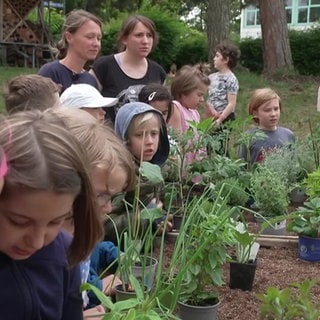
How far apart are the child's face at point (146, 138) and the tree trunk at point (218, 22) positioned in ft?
38.8

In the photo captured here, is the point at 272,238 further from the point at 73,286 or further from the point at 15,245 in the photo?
the point at 15,245

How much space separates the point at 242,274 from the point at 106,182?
0.97 metres

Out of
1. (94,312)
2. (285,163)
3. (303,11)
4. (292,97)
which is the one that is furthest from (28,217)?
(303,11)

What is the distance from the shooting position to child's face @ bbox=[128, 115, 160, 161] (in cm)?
280

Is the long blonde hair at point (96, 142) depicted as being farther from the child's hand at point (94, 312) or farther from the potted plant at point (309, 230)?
the potted plant at point (309, 230)

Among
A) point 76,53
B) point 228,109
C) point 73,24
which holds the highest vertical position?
point 73,24

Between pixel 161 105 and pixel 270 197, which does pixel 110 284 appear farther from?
pixel 161 105

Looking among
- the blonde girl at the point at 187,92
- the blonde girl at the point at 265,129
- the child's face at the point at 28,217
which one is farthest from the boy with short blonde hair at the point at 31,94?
the blonde girl at the point at 265,129

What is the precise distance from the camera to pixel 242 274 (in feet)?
8.29

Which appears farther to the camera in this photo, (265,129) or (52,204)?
(265,129)

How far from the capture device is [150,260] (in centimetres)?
228

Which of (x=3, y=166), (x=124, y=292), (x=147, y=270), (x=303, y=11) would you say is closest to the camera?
(x=3, y=166)

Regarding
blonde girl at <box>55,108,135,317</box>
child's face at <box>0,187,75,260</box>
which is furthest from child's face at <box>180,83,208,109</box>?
child's face at <box>0,187,75,260</box>

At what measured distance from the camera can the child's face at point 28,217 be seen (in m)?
1.20
